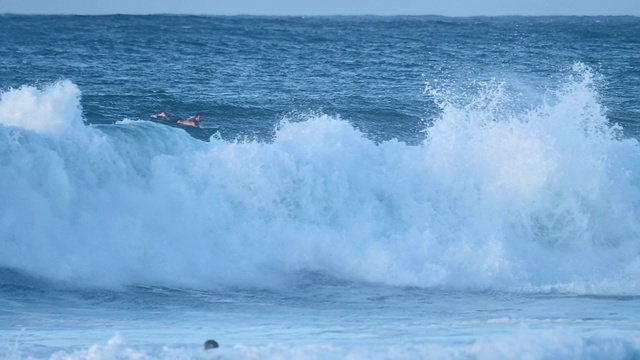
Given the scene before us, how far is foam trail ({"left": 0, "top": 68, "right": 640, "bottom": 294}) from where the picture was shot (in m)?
14.0

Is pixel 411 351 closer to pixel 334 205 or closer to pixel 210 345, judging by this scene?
pixel 210 345

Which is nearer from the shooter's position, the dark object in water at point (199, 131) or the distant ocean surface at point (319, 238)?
the distant ocean surface at point (319, 238)

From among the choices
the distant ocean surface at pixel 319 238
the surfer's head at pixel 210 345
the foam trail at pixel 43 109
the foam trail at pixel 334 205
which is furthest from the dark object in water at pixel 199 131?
the surfer's head at pixel 210 345

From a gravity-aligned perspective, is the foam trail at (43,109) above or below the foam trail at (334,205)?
above

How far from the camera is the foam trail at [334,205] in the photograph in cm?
1398

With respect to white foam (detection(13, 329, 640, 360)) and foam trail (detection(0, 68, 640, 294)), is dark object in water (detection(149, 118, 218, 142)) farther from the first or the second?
white foam (detection(13, 329, 640, 360))

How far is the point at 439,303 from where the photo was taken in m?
13.0

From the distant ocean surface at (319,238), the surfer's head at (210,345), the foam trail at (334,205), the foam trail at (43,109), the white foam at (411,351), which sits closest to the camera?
the white foam at (411,351)

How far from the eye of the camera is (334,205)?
15.5 m

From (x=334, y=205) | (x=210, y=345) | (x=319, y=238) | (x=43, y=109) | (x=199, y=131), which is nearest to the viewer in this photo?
(x=210, y=345)

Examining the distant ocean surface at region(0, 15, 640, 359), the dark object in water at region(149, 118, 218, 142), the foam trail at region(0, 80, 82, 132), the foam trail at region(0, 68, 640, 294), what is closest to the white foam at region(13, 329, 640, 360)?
the distant ocean surface at region(0, 15, 640, 359)

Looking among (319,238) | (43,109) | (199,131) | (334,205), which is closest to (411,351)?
(319,238)

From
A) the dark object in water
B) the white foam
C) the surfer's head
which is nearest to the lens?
the white foam

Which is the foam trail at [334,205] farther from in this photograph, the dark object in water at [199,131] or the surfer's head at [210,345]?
the dark object in water at [199,131]
